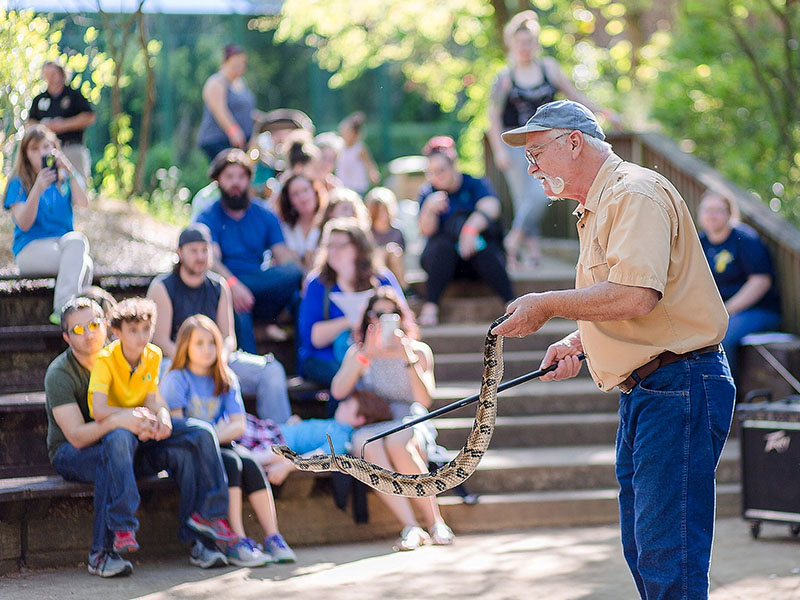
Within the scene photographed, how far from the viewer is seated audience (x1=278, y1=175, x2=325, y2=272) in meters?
9.09

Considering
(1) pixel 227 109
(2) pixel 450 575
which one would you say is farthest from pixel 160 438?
(1) pixel 227 109

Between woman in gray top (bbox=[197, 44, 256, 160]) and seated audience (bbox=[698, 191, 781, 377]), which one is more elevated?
woman in gray top (bbox=[197, 44, 256, 160])

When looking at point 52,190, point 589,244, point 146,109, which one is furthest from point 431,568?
point 146,109

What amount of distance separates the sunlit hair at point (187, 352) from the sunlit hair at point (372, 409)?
32.0 inches

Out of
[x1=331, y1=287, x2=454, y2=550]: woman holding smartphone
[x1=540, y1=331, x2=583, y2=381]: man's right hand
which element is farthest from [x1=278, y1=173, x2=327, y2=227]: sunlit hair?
[x1=540, y1=331, x2=583, y2=381]: man's right hand

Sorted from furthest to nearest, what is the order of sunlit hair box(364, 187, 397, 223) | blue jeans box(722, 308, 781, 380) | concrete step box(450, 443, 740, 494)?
sunlit hair box(364, 187, 397, 223) → blue jeans box(722, 308, 781, 380) → concrete step box(450, 443, 740, 494)

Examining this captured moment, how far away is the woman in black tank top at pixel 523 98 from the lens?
33.0ft

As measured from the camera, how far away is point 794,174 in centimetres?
1192

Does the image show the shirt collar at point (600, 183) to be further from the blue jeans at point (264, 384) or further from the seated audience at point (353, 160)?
the seated audience at point (353, 160)

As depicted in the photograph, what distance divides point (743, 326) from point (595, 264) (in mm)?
4934

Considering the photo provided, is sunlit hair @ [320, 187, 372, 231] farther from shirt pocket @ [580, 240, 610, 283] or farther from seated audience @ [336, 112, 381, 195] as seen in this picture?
shirt pocket @ [580, 240, 610, 283]

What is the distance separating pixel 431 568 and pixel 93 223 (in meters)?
5.62

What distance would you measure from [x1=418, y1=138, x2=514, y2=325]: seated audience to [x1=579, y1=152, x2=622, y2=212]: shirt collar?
17.0 ft

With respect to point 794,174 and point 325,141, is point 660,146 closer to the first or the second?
point 794,174
